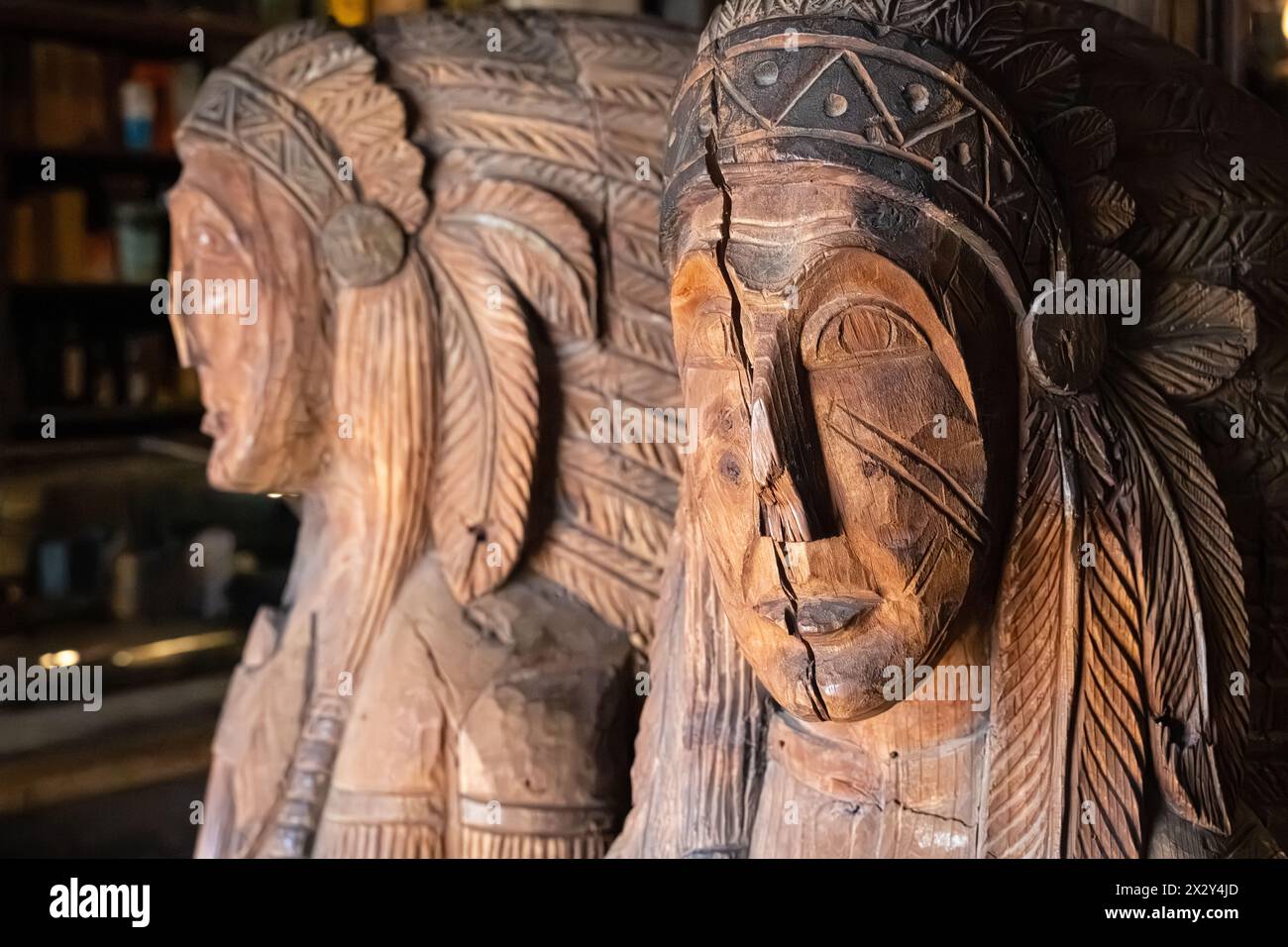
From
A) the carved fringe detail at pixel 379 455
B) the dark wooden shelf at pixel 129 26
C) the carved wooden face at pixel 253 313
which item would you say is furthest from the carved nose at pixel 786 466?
the dark wooden shelf at pixel 129 26

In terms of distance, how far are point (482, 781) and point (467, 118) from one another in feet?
3.00

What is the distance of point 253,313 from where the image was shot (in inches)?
74.8

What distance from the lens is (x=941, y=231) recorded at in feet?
3.76

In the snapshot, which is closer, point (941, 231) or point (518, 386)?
point (941, 231)

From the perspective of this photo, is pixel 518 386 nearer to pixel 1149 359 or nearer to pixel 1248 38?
pixel 1149 359

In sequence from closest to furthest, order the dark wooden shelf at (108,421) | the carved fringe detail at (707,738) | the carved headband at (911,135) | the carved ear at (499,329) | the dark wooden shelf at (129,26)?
the carved headband at (911,135)
the carved fringe detail at (707,738)
the carved ear at (499,329)
the dark wooden shelf at (129,26)
the dark wooden shelf at (108,421)

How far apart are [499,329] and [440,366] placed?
110 millimetres

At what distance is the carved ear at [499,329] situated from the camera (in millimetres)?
1824

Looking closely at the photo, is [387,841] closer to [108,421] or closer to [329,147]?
[329,147]

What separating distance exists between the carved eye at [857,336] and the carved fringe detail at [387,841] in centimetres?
92

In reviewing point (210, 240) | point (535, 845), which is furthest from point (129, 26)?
point (535, 845)

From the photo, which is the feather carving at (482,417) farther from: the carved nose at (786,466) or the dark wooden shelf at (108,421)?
the dark wooden shelf at (108,421)

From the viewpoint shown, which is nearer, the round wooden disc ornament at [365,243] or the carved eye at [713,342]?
the carved eye at [713,342]
